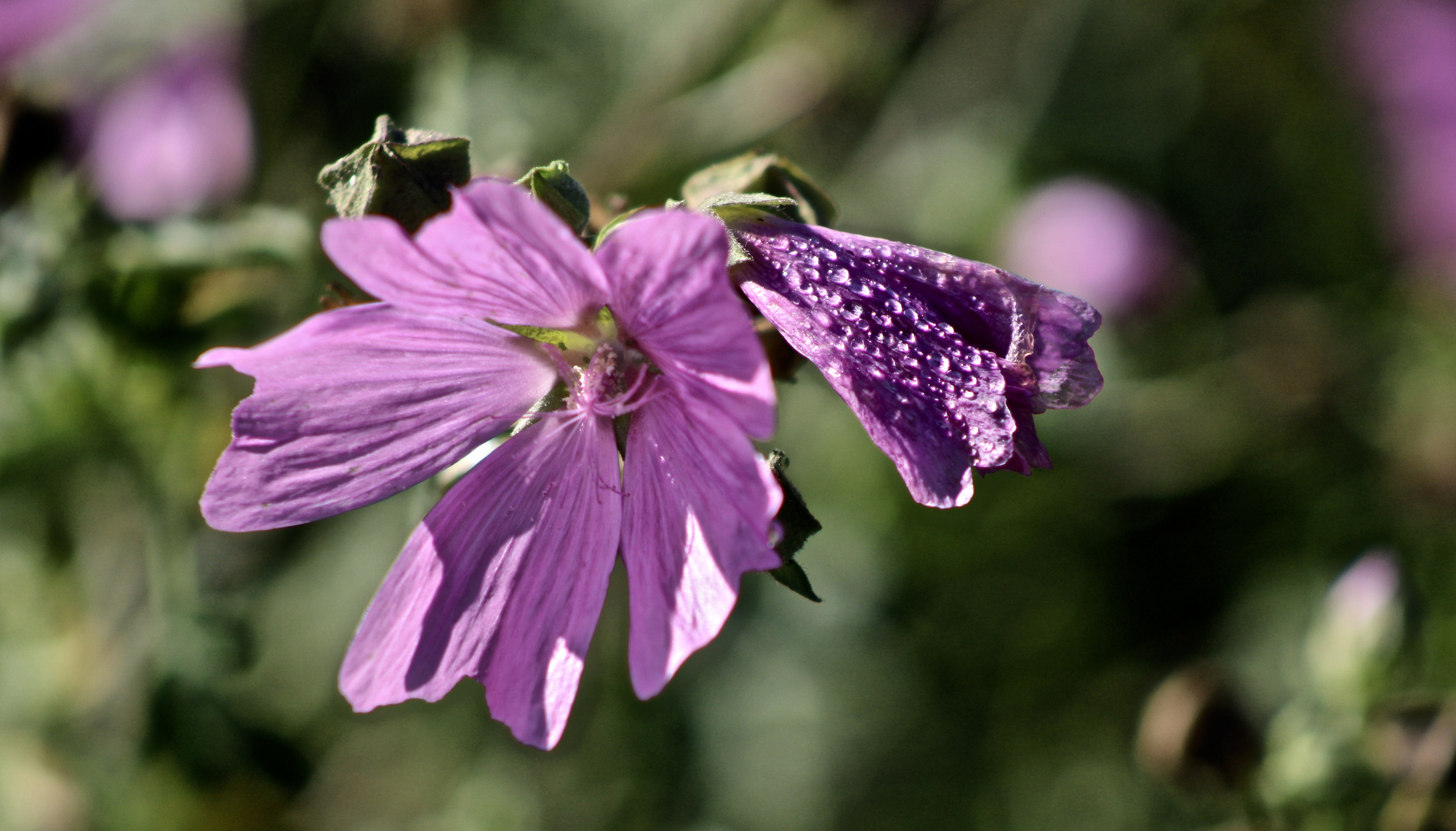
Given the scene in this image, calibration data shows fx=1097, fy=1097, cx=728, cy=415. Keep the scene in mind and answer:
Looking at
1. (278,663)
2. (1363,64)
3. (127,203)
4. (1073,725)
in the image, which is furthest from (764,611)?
(1363,64)

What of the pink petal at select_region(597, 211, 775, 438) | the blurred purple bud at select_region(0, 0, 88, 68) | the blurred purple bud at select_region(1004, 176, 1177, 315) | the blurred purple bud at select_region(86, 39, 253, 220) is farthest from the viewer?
the blurred purple bud at select_region(1004, 176, 1177, 315)

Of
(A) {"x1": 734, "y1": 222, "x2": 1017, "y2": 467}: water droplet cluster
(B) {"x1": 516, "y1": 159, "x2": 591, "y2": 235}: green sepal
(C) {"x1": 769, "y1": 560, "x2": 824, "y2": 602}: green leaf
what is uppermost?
(B) {"x1": 516, "y1": 159, "x2": 591, "y2": 235}: green sepal

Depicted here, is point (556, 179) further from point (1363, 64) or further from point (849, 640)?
point (1363, 64)

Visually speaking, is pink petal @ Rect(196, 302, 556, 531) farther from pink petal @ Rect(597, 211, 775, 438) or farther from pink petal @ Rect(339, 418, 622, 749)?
pink petal @ Rect(597, 211, 775, 438)

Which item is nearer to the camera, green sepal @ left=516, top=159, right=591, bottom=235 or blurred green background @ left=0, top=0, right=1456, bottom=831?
green sepal @ left=516, top=159, right=591, bottom=235

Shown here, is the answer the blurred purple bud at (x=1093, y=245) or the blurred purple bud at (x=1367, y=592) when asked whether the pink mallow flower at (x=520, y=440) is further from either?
the blurred purple bud at (x=1093, y=245)

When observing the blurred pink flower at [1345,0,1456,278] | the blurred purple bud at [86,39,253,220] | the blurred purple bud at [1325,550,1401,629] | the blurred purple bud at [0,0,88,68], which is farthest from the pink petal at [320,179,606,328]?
the blurred pink flower at [1345,0,1456,278]
